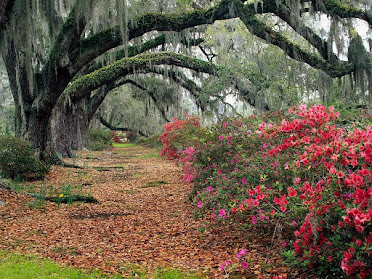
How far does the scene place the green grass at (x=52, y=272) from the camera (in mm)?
3010

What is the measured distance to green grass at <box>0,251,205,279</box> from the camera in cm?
301

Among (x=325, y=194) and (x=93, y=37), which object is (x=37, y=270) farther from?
(x=93, y=37)

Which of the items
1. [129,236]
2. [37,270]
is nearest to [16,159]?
[129,236]

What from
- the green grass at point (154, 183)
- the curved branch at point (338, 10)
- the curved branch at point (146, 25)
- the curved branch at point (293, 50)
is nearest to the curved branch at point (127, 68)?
the curved branch at point (146, 25)

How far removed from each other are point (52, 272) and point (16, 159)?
5.39 m

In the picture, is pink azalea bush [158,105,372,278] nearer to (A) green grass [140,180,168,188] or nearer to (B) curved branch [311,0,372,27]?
(A) green grass [140,180,168,188]

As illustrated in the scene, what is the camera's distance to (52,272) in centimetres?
310

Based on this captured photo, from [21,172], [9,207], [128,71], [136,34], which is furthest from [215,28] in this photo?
[9,207]

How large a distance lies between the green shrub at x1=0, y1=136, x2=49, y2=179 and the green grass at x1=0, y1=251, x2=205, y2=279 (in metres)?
4.92

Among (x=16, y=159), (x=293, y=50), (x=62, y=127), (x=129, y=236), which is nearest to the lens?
(x=129, y=236)

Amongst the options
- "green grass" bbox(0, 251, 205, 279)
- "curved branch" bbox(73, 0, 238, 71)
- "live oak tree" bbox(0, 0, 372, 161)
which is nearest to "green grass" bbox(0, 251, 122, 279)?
"green grass" bbox(0, 251, 205, 279)

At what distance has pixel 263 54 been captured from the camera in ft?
36.7

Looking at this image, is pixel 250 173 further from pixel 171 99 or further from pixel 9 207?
pixel 171 99

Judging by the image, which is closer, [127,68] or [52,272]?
[52,272]
